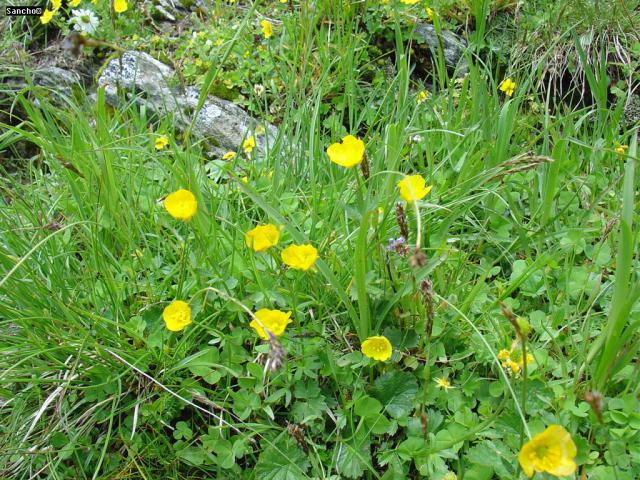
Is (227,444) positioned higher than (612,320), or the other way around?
(612,320)

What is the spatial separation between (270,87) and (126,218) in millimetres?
1422

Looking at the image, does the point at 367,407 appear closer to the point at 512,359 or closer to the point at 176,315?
the point at 512,359

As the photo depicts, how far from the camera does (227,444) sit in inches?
57.4

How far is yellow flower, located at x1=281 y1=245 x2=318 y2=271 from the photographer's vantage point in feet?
4.69

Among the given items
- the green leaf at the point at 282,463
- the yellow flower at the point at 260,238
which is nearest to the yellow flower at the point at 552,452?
the green leaf at the point at 282,463

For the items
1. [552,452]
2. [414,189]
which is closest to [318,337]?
[414,189]

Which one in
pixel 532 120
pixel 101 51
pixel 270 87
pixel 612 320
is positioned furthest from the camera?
pixel 101 51

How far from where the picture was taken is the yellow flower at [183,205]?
4.79ft

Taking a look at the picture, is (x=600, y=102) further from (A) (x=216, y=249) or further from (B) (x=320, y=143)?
(A) (x=216, y=249)

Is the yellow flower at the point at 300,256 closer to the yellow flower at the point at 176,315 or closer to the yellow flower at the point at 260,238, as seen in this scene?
the yellow flower at the point at 260,238

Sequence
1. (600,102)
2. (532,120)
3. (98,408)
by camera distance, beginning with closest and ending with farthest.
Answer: (98,408), (600,102), (532,120)

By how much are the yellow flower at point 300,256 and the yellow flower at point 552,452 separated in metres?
0.66

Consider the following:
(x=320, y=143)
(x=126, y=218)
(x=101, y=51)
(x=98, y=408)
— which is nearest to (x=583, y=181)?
(x=320, y=143)

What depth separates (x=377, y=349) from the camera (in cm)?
149
